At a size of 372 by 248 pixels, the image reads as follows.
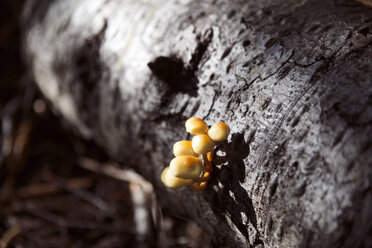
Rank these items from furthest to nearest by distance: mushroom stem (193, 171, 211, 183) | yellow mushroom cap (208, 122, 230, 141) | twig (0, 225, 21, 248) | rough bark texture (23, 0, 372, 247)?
1. twig (0, 225, 21, 248)
2. mushroom stem (193, 171, 211, 183)
3. yellow mushroom cap (208, 122, 230, 141)
4. rough bark texture (23, 0, 372, 247)

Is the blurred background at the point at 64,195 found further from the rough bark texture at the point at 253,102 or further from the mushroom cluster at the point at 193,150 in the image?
the mushroom cluster at the point at 193,150

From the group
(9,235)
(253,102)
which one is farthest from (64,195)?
(253,102)

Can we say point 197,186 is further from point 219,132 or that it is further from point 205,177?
point 219,132

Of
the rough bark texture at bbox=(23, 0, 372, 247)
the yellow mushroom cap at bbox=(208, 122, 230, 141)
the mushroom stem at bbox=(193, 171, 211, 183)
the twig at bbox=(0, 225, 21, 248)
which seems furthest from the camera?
the twig at bbox=(0, 225, 21, 248)

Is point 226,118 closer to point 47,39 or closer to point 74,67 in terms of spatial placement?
point 74,67

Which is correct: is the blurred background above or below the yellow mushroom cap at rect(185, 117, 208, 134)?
above

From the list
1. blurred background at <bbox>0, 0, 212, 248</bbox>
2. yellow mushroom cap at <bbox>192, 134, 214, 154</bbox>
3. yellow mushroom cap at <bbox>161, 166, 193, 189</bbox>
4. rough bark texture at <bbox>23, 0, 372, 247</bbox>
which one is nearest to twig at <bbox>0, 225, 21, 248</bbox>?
blurred background at <bbox>0, 0, 212, 248</bbox>

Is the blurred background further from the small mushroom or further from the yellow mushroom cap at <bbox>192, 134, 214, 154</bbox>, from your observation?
the yellow mushroom cap at <bbox>192, 134, 214, 154</bbox>
